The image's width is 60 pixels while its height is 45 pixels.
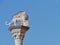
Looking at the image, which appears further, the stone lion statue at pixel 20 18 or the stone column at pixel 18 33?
the stone lion statue at pixel 20 18

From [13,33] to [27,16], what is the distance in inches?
93.1

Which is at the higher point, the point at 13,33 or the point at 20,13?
the point at 20,13

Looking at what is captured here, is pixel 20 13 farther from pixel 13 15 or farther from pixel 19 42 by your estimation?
pixel 19 42

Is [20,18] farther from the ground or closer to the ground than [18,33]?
farther from the ground

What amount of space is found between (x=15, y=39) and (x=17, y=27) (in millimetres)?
1294

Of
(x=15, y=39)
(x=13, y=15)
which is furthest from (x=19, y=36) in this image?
(x=13, y=15)

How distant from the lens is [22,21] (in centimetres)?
3244

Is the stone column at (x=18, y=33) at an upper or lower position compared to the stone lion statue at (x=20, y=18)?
lower

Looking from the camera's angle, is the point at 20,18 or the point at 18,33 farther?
the point at 20,18

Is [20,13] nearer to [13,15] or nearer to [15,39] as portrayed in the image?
[13,15]

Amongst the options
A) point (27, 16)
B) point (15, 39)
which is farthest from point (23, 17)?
point (15, 39)

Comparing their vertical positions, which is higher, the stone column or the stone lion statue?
the stone lion statue

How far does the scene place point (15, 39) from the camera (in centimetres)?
3206

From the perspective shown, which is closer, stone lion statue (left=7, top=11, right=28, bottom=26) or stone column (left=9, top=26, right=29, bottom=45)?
stone column (left=9, top=26, right=29, bottom=45)
